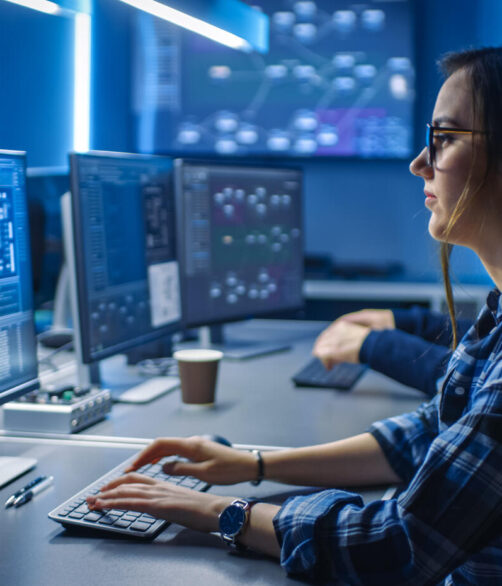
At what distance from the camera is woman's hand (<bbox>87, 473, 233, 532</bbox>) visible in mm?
896

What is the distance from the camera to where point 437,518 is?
72 centimetres

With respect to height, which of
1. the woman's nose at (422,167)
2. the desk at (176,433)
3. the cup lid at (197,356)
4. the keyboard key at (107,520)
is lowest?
the desk at (176,433)

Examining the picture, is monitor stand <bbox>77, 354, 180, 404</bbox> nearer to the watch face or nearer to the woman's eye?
the watch face

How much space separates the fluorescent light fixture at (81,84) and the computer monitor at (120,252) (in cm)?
91

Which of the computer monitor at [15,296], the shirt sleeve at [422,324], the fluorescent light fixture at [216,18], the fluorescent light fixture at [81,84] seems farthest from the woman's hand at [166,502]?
the fluorescent light fixture at [81,84]

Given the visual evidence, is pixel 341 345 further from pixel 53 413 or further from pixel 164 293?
pixel 53 413

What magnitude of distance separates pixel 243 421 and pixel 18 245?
1.78 feet

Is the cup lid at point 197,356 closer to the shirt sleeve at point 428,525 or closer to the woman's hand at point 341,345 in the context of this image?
the woman's hand at point 341,345

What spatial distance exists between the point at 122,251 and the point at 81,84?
131cm

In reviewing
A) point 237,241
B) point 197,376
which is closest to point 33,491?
point 197,376

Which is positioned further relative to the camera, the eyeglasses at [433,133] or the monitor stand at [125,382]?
the monitor stand at [125,382]

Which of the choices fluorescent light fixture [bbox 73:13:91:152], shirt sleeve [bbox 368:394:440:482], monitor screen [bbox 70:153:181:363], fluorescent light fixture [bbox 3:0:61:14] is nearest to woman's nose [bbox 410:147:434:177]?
shirt sleeve [bbox 368:394:440:482]

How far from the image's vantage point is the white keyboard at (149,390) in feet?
4.93

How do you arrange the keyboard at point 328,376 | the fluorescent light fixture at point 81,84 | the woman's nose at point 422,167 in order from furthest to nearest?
the fluorescent light fixture at point 81,84 → the keyboard at point 328,376 → the woman's nose at point 422,167
